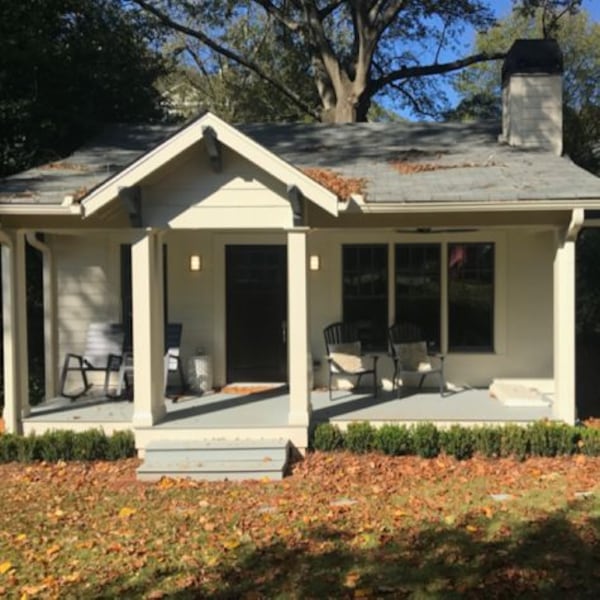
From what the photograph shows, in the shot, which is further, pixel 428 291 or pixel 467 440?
pixel 428 291

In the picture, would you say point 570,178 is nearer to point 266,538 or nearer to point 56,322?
point 266,538

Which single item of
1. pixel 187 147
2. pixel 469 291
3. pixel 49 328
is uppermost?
pixel 187 147

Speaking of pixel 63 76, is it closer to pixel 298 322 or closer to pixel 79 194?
pixel 79 194

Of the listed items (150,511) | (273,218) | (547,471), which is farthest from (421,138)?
(150,511)

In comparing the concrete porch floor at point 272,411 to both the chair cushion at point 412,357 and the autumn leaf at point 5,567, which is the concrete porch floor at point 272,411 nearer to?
the chair cushion at point 412,357

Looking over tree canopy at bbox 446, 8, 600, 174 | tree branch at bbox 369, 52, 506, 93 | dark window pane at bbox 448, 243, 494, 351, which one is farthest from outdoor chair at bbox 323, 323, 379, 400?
tree canopy at bbox 446, 8, 600, 174

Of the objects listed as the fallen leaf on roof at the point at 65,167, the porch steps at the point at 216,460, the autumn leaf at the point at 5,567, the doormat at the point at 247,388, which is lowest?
the autumn leaf at the point at 5,567

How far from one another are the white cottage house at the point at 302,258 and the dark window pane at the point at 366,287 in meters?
0.02

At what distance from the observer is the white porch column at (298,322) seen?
291 inches

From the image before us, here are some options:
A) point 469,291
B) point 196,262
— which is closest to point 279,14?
point 196,262

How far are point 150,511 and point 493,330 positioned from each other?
5.80m

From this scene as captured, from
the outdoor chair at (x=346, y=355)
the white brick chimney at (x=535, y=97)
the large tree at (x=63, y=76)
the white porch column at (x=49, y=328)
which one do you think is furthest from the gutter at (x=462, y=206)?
the large tree at (x=63, y=76)

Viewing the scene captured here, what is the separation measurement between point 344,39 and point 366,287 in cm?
1513

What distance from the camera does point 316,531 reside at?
5.12m
